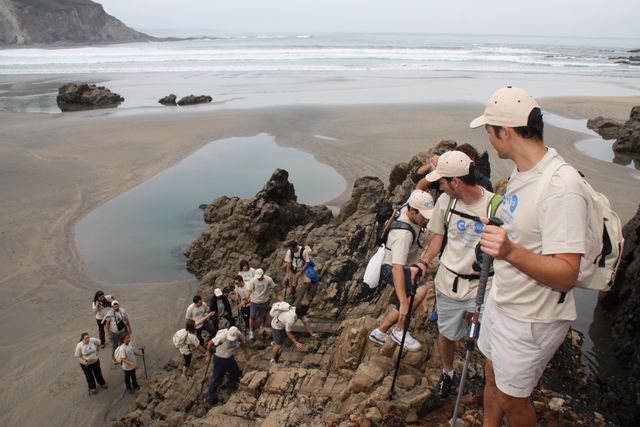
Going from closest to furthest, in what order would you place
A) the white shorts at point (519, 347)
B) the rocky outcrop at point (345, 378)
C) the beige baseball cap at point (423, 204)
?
the white shorts at point (519, 347) < the rocky outcrop at point (345, 378) < the beige baseball cap at point (423, 204)

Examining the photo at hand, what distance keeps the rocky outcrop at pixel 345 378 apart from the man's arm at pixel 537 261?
241 centimetres

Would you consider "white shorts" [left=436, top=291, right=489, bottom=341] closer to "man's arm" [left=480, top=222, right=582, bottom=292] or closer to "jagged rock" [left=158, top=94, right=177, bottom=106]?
"man's arm" [left=480, top=222, right=582, bottom=292]

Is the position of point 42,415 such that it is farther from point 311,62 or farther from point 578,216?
point 311,62

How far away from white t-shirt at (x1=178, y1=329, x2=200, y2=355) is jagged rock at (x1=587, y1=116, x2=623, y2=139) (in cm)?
2506

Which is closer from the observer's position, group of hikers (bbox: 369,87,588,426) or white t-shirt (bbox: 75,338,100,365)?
group of hikers (bbox: 369,87,588,426)

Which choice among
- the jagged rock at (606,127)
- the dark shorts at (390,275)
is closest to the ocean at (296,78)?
the jagged rock at (606,127)

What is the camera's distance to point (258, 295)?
350 inches

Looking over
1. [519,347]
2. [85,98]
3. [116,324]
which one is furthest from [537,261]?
[85,98]

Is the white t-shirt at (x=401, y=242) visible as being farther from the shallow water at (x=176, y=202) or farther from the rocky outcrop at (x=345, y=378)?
the shallow water at (x=176, y=202)

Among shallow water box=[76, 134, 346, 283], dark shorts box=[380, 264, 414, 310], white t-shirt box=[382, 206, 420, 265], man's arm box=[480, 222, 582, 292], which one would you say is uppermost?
man's arm box=[480, 222, 582, 292]

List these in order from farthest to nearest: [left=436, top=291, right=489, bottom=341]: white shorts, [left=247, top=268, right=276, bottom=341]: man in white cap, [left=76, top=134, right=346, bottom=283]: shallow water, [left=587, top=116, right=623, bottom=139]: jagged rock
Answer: [left=587, top=116, right=623, bottom=139]: jagged rock
[left=76, top=134, right=346, bottom=283]: shallow water
[left=247, top=268, right=276, bottom=341]: man in white cap
[left=436, top=291, right=489, bottom=341]: white shorts

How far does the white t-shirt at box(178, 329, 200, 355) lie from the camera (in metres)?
8.16

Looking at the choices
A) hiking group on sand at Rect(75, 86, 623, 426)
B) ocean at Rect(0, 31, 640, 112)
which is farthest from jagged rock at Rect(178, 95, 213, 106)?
hiking group on sand at Rect(75, 86, 623, 426)

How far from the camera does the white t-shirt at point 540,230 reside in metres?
2.38
